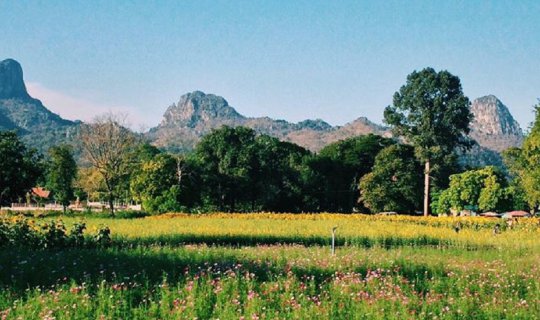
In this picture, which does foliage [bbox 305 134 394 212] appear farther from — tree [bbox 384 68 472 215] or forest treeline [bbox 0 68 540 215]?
tree [bbox 384 68 472 215]

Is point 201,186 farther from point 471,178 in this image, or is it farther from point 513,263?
point 513,263

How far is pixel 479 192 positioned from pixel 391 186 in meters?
16.2

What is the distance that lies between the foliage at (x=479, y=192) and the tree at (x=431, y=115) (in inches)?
523

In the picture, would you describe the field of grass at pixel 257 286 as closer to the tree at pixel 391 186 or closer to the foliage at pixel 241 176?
the foliage at pixel 241 176

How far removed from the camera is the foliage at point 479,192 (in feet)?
221

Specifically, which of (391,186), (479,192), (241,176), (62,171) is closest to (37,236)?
(241,176)

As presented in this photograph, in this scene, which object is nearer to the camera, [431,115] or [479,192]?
[431,115]

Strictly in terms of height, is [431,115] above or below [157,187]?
above

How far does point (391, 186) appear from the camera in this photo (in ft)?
195

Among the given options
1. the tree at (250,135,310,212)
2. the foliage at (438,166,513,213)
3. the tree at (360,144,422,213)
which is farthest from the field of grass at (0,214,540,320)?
the foliage at (438,166,513,213)

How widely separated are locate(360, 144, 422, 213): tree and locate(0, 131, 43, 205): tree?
110ft

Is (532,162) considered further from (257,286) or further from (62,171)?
(62,171)

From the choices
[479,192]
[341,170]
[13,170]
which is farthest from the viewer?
[479,192]

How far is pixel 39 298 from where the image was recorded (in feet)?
30.1
